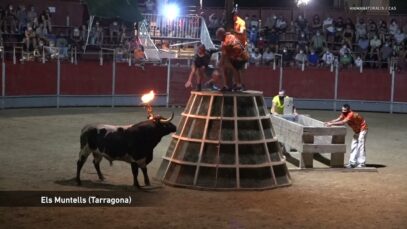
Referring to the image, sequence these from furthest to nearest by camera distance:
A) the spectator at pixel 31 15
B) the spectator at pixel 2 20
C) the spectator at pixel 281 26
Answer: the spectator at pixel 281 26 → the spectator at pixel 31 15 → the spectator at pixel 2 20

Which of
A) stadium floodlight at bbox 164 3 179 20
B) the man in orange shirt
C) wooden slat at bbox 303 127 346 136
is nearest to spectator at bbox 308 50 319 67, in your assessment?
stadium floodlight at bbox 164 3 179 20

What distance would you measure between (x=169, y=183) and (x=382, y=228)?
406cm

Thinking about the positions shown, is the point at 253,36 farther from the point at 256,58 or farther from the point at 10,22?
the point at 10,22

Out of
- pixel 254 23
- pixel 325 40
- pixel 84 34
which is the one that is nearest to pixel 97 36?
pixel 84 34

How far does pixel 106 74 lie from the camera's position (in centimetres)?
2636

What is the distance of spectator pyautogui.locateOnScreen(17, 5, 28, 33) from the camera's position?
26.3 m

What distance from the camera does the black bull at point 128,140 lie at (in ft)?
35.5

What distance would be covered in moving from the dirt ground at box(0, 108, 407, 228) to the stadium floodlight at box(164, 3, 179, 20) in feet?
41.5

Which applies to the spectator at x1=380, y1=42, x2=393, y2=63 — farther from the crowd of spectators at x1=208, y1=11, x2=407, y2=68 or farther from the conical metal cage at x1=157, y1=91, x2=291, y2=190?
the conical metal cage at x1=157, y1=91, x2=291, y2=190

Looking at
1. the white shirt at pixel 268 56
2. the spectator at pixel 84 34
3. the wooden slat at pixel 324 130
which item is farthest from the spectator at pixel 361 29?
the wooden slat at pixel 324 130

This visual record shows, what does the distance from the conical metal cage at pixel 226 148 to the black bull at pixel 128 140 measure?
0.64m

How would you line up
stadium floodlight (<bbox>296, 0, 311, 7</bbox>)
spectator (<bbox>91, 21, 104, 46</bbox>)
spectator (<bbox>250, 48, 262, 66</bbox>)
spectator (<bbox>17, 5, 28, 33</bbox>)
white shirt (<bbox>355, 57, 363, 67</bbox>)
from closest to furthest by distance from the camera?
spectator (<bbox>17, 5, 28, 33</bbox>)
white shirt (<bbox>355, 57, 363, 67</bbox>)
spectator (<bbox>91, 21, 104, 46</bbox>)
spectator (<bbox>250, 48, 262, 66</bbox>)
stadium floodlight (<bbox>296, 0, 311, 7</bbox>)

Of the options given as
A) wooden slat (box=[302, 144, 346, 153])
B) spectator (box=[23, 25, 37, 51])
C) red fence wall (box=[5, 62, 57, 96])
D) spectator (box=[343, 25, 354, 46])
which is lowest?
wooden slat (box=[302, 144, 346, 153])

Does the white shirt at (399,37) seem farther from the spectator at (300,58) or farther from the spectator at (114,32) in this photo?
the spectator at (114,32)
